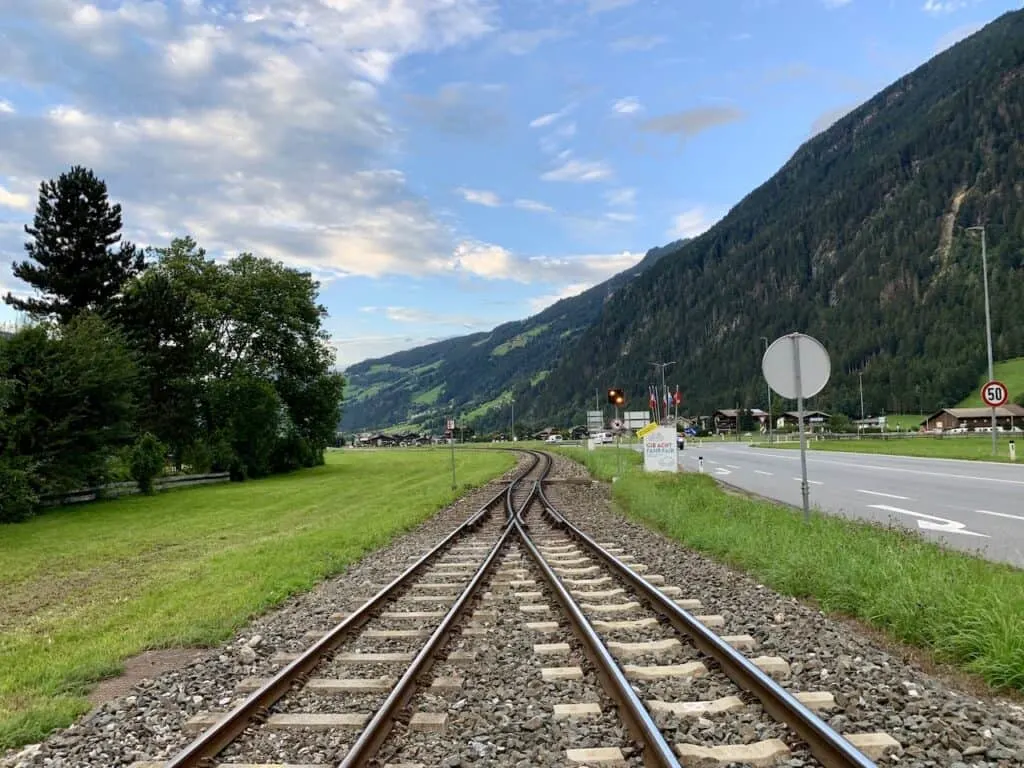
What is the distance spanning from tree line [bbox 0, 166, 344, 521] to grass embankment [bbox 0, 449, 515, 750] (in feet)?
9.52

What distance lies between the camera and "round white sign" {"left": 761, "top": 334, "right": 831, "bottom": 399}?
10.8 metres

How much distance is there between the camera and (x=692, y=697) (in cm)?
527

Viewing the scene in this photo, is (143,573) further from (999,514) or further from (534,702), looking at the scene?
(999,514)

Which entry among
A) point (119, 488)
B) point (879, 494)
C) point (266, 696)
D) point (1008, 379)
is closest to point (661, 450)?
point (879, 494)

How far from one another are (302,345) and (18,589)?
38.6 metres

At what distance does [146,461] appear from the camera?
101 feet

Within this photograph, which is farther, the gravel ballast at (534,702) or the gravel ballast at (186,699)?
the gravel ballast at (186,699)

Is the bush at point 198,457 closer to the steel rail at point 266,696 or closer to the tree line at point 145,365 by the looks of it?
the tree line at point 145,365

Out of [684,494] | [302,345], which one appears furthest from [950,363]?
[684,494]

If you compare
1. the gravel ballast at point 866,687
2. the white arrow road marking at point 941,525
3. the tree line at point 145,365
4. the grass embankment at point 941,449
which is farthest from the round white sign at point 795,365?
the grass embankment at point 941,449

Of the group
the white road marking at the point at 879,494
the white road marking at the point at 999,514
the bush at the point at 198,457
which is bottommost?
the white road marking at the point at 879,494

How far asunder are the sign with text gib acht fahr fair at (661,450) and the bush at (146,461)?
2021cm

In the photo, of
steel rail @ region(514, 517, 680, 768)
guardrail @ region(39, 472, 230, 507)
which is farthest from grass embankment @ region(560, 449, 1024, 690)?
guardrail @ region(39, 472, 230, 507)

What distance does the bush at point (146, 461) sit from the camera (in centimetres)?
3070
